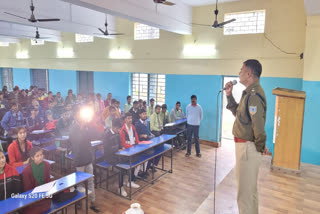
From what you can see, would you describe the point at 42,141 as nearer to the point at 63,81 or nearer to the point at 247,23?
the point at 247,23

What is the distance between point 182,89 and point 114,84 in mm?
3740

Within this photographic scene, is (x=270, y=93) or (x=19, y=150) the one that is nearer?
(x=19, y=150)

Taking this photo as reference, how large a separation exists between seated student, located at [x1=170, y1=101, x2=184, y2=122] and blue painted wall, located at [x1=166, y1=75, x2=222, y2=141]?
0.73m

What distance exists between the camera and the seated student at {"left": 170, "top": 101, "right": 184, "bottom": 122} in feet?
28.1

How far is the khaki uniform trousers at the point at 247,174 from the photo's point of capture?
2654 mm

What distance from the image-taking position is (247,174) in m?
2.71

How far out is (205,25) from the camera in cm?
843

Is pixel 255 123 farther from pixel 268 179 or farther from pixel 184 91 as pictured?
pixel 184 91

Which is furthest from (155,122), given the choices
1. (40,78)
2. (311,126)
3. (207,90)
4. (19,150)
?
(40,78)

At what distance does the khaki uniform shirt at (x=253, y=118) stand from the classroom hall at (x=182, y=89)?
1.66 feet

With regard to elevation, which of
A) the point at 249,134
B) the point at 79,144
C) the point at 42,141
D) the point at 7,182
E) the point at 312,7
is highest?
the point at 312,7

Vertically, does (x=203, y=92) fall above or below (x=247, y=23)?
below

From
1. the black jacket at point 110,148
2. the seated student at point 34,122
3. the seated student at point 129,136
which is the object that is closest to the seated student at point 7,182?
the black jacket at point 110,148

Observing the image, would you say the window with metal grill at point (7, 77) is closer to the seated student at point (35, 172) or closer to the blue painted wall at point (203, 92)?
the blue painted wall at point (203, 92)
